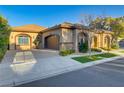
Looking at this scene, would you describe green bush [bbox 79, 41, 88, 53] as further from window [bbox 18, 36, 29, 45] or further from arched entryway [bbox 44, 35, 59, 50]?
window [bbox 18, 36, 29, 45]

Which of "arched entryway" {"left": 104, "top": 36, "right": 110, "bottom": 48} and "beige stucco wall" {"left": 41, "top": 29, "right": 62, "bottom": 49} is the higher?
"beige stucco wall" {"left": 41, "top": 29, "right": 62, "bottom": 49}

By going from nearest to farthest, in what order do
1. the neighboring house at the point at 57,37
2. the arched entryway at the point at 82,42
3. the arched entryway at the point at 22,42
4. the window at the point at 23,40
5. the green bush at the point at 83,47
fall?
1. the neighboring house at the point at 57,37
2. the green bush at the point at 83,47
3. the arched entryway at the point at 82,42
4. the arched entryway at the point at 22,42
5. the window at the point at 23,40

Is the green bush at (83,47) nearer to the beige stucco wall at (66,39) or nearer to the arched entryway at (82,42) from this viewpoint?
the arched entryway at (82,42)

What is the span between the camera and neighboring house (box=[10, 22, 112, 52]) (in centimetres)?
1911

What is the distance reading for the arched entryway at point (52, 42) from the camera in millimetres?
21844

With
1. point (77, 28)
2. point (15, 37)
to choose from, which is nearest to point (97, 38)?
point (77, 28)

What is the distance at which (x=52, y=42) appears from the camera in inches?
917

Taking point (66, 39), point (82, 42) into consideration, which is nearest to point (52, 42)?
point (66, 39)

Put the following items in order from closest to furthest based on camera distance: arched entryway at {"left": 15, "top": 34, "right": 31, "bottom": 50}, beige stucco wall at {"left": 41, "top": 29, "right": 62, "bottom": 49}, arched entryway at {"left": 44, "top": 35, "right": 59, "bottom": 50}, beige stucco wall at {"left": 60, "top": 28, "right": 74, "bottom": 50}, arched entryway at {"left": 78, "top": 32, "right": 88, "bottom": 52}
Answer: beige stucco wall at {"left": 60, "top": 28, "right": 74, "bottom": 50} → beige stucco wall at {"left": 41, "top": 29, "right": 62, "bottom": 49} → arched entryway at {"left": 78, "top": 32, "right": 88, "bottom": 52} → arched entryway at {"left": 44, "top": 35, "right": 59, "bottom": 50} → arched entryway at {"left": 15, "top": 34, "right": 31, "bottom": 50}

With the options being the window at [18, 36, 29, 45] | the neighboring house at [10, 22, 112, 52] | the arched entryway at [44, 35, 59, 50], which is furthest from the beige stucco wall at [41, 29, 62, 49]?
the window at [18, 36, 29, 45]

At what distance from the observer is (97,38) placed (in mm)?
25391

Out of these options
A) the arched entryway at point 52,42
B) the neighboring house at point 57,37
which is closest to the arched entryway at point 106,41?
the neighboring house at point 57,37

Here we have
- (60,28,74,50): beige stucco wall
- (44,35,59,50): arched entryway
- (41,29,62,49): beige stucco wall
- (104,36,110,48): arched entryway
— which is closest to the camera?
(60,28,74,50): beige stucco wall
